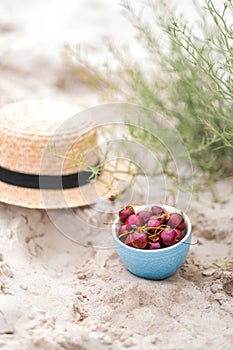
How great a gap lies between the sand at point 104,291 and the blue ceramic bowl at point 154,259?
0.02 metres

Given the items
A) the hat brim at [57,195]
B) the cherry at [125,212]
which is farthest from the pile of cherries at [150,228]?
the hat brim at [57,195]

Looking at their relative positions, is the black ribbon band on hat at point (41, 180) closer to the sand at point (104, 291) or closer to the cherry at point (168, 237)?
the sand at point (104, 291)

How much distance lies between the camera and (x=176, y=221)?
4.02 ft

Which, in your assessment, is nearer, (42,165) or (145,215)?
(145,215)

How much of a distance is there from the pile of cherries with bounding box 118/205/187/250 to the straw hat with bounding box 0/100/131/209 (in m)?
0.22

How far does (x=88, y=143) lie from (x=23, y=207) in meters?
0.23

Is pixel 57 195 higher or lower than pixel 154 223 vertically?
lower

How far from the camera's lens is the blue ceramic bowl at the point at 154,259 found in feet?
3.89

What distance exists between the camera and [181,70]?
57.9 inches

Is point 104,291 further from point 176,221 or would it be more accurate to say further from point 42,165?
point 42,165

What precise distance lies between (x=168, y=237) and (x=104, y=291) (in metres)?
0.18

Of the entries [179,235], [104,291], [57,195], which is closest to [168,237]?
[179,235]

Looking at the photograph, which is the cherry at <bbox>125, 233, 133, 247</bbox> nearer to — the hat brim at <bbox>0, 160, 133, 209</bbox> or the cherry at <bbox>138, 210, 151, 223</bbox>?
the cherry at <bbox>138, 210, 151, 223</bbox>

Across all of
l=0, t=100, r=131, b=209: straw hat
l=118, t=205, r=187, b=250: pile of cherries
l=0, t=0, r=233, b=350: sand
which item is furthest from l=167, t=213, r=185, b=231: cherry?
l=0, t=100, r=131, b=209: straw hat
